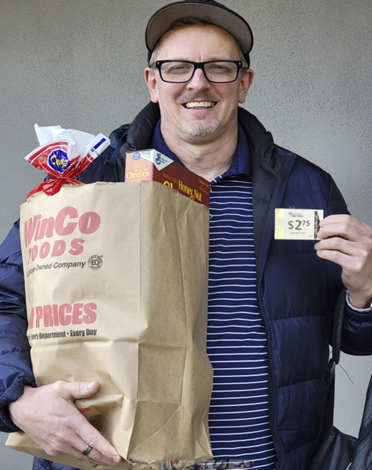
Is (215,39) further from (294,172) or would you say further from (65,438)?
(65,438)

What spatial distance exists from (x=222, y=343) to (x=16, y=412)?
0.62 metres

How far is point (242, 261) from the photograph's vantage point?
6.05ft

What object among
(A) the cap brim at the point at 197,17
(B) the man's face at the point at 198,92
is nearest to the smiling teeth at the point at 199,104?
(B) the man's face at the point at 198,92

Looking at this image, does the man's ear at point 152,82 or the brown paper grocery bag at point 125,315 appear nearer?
the brown paper grocery bag at point 125,315

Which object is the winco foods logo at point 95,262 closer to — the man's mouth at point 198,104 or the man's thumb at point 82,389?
the man's thumb at point 82,389

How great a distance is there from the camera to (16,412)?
142 cm

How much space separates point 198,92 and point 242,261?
22.2 inches

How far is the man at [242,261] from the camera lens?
1647 mm

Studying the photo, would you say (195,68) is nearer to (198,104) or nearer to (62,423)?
(198,104)

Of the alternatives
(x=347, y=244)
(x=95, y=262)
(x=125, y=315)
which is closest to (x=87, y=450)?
(x=125, y=315)

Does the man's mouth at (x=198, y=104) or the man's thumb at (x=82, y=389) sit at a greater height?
the man's mouth at (x=198, y=104)

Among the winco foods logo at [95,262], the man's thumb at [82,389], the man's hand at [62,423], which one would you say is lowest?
the man's hand at [62,423]

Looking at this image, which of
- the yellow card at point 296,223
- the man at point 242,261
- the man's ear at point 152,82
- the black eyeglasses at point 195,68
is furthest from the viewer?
the man's ear at point 152,82

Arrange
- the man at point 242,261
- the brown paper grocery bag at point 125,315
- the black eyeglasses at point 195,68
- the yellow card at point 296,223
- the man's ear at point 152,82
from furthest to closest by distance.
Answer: the man's ear at point 152,82 < the black eyeglasses at point 195,68 < the man at point 242,261 < the yellow card at point 296,223 < the brown paper grocery bag at point 125,315
